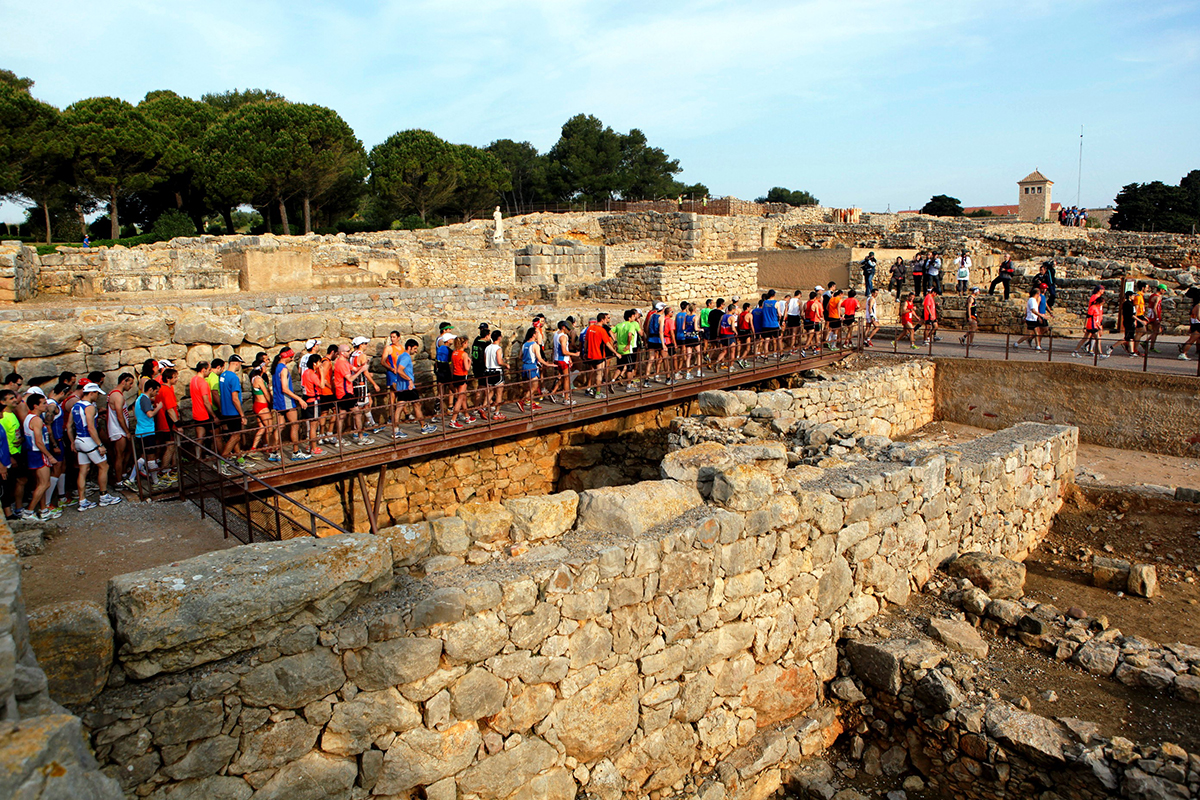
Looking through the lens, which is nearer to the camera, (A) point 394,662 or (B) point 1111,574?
(A) point 394,662

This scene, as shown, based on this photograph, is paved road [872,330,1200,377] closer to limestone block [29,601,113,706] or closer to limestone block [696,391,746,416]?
limestone block [696,391,746,416]

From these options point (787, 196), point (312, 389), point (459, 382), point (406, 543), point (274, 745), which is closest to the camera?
point (274, 745)

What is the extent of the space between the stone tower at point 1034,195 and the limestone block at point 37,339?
59.9 metres

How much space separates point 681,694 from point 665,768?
19.6 inches

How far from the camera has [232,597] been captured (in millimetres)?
3615

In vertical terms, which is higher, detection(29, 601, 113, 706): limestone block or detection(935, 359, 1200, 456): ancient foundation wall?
detection(29, 601, 113, 706): limestone block

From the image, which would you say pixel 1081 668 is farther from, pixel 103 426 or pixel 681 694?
pixel 103 426

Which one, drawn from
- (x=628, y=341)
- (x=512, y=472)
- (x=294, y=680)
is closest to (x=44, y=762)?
(x=294, y=680)

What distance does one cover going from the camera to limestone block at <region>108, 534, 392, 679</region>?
347cm

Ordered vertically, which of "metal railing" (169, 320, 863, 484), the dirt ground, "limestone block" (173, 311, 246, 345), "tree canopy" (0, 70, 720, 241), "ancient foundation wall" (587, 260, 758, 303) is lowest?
the dirt ground

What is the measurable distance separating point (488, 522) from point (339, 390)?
18.0ft

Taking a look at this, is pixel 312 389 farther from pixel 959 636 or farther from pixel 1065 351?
pixel 1065 351

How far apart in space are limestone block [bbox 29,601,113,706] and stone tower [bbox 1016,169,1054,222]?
205 feet

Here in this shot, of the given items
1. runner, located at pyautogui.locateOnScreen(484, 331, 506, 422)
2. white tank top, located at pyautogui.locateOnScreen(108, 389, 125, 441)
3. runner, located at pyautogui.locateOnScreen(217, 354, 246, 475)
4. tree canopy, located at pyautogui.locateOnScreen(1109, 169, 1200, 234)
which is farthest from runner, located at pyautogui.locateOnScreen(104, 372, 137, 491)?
tree canopy, located at pyautogui.locateOnScreen(1109, 169, 1200, 234)
